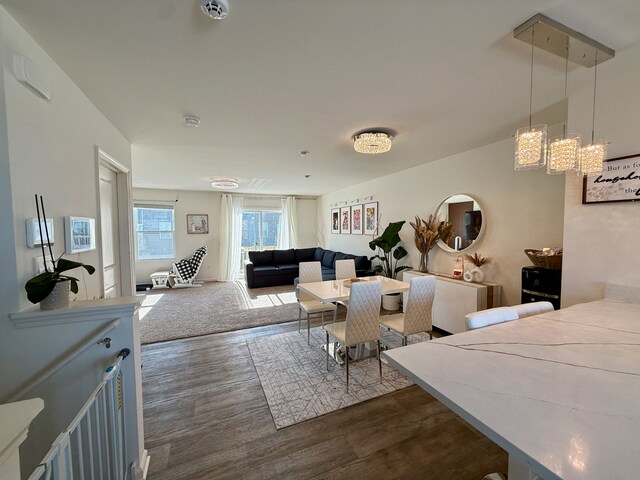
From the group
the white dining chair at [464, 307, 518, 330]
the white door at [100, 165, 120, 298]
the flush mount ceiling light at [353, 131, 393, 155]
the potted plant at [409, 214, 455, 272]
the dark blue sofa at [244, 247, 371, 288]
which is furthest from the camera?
the dark blue sofa at [244, 247, 371, 288]

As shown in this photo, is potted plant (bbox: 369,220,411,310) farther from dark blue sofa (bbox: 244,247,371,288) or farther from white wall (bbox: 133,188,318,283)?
white wall (bbox: 133,188,318,283)

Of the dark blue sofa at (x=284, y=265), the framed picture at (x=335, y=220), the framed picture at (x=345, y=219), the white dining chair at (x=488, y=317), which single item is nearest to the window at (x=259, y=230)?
the dark blue sofa at (x=284, y=265)

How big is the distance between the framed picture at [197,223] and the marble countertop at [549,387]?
697cm

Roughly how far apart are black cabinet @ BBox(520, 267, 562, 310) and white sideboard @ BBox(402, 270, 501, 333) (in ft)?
1.64

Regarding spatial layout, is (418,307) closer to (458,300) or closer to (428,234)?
(458,300)

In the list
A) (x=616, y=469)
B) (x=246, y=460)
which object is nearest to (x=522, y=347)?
(x=616, y=469)

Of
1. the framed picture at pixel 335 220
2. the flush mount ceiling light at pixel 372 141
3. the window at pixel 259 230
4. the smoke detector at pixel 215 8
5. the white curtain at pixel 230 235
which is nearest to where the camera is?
the smoke detector at pixel 215 8

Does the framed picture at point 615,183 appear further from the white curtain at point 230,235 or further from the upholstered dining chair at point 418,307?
the white curtain at point 230,235

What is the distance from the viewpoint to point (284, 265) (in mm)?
6770

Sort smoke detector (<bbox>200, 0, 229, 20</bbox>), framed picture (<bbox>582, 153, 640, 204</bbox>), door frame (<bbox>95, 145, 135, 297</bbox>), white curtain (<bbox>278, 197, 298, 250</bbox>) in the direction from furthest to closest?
white curtain (<bbox>278, 197, 298, 250</bbox>)
door frame (<bbox>95, 145, 135, 297</bbox>)
framed picture (<bbox>582, 153, 640, 204</bbox>)
smoke detector (<bbox>200, 0, 229, 20</bbox>)

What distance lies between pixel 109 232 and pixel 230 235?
464 cm

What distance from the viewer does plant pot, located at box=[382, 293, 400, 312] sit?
425 cm

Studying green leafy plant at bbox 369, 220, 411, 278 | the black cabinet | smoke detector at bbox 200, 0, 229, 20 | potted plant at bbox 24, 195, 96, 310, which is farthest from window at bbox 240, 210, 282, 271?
smoke detector at bbox 200, 0, 229, 20

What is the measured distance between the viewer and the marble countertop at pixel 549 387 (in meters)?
0.61
